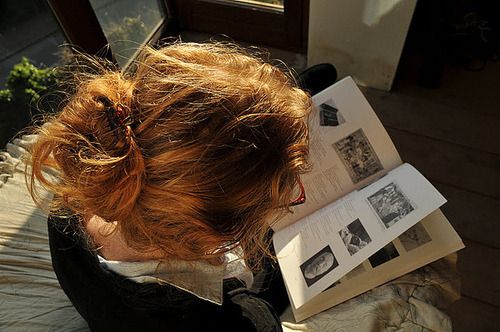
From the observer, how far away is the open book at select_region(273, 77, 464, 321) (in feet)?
2.16

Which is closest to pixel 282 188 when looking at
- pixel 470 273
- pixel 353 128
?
pixel 353 128

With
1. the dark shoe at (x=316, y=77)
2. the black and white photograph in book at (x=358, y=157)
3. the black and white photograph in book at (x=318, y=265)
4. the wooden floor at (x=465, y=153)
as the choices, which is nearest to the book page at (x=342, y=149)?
the black and white photograph in book at (x=358, y=157)

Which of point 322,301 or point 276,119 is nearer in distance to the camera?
point 276,119

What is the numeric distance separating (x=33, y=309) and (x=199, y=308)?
0.34 meters

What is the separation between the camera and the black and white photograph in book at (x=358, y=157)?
78 centimetres

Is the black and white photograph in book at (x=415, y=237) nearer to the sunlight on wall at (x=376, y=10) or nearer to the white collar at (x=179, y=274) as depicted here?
the white collar at (x=179, y=274)

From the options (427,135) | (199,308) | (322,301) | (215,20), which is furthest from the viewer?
(215,20)

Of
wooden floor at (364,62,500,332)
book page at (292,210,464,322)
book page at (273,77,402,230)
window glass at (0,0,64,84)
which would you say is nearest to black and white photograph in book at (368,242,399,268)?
book page at (292,210,464,322)

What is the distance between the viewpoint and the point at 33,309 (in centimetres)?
69

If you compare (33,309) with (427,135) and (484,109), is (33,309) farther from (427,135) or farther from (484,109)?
(484,109)

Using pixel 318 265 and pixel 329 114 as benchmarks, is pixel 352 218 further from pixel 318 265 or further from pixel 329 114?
pixel 329 114

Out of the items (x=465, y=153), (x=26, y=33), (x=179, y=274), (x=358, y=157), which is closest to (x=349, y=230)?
(x=358, y=157)

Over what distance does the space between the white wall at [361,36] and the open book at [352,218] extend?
497 mm

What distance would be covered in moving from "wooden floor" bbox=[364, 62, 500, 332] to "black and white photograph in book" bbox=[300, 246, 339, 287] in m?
0.46
